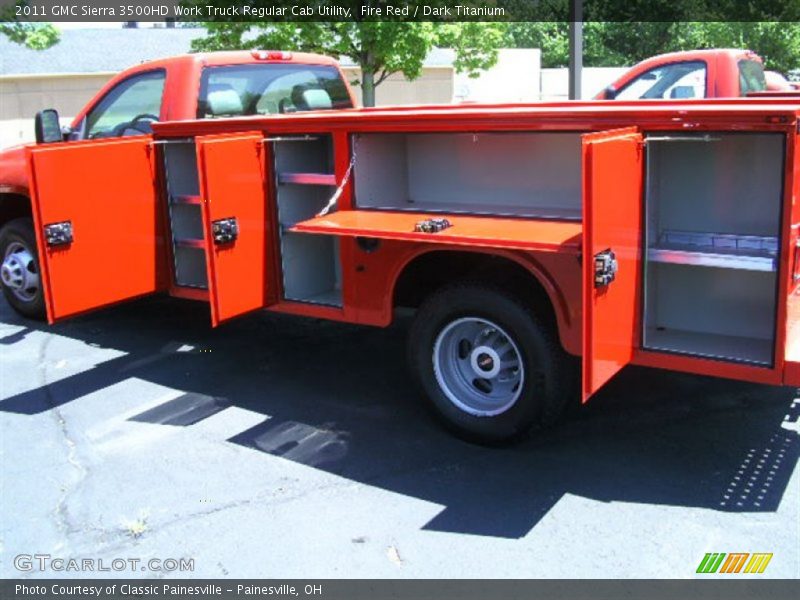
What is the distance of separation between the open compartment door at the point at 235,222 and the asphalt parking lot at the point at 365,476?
78cm

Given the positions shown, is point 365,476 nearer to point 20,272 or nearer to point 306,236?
point 306,236

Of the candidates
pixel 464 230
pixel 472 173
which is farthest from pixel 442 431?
pixel 472 173

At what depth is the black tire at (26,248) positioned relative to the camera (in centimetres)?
733

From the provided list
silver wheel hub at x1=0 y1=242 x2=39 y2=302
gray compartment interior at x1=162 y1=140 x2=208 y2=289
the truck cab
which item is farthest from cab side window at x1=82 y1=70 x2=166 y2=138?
the truck cab

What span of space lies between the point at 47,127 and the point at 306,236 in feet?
8.49

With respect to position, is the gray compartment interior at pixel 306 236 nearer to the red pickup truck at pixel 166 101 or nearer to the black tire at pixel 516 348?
the black tire at pixel 516 348

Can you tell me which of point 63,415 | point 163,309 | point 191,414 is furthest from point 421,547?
point 163,309

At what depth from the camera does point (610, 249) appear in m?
3.92

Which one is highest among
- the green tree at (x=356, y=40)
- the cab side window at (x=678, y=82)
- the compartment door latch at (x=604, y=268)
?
the green tree at (x=356, y=40)

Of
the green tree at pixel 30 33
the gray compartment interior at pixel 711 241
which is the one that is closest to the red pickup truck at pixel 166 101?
the gray compartment interior at pixel 711 241

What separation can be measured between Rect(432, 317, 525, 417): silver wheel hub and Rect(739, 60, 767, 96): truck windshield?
18.2 feet

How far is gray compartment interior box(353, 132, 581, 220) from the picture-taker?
4.94 m
